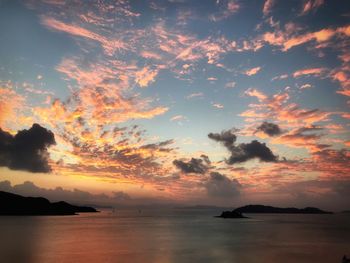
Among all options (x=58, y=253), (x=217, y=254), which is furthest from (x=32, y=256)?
(x=217, y=254)

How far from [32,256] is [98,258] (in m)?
12.1

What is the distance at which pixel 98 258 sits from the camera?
57.4 m

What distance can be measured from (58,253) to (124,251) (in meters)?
13.2

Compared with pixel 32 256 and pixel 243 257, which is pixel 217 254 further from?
pixel 32 256

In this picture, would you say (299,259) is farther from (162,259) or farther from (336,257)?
(162,259)

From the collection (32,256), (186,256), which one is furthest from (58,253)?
(186,256)

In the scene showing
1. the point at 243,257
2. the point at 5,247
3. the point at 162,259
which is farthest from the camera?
the point at 5,247

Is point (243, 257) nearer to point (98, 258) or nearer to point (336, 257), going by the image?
point (336, 257)

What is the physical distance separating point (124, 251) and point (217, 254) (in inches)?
772

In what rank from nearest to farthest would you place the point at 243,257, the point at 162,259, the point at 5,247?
the point at 162,259, the point at 243,257, the point at 5,247

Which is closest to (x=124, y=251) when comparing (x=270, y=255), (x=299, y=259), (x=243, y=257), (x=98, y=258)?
(x=98, y=258)

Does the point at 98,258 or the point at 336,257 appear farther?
the point at 336,257

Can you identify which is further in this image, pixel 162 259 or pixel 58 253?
Answer: pixel 58 253

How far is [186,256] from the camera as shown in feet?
198
